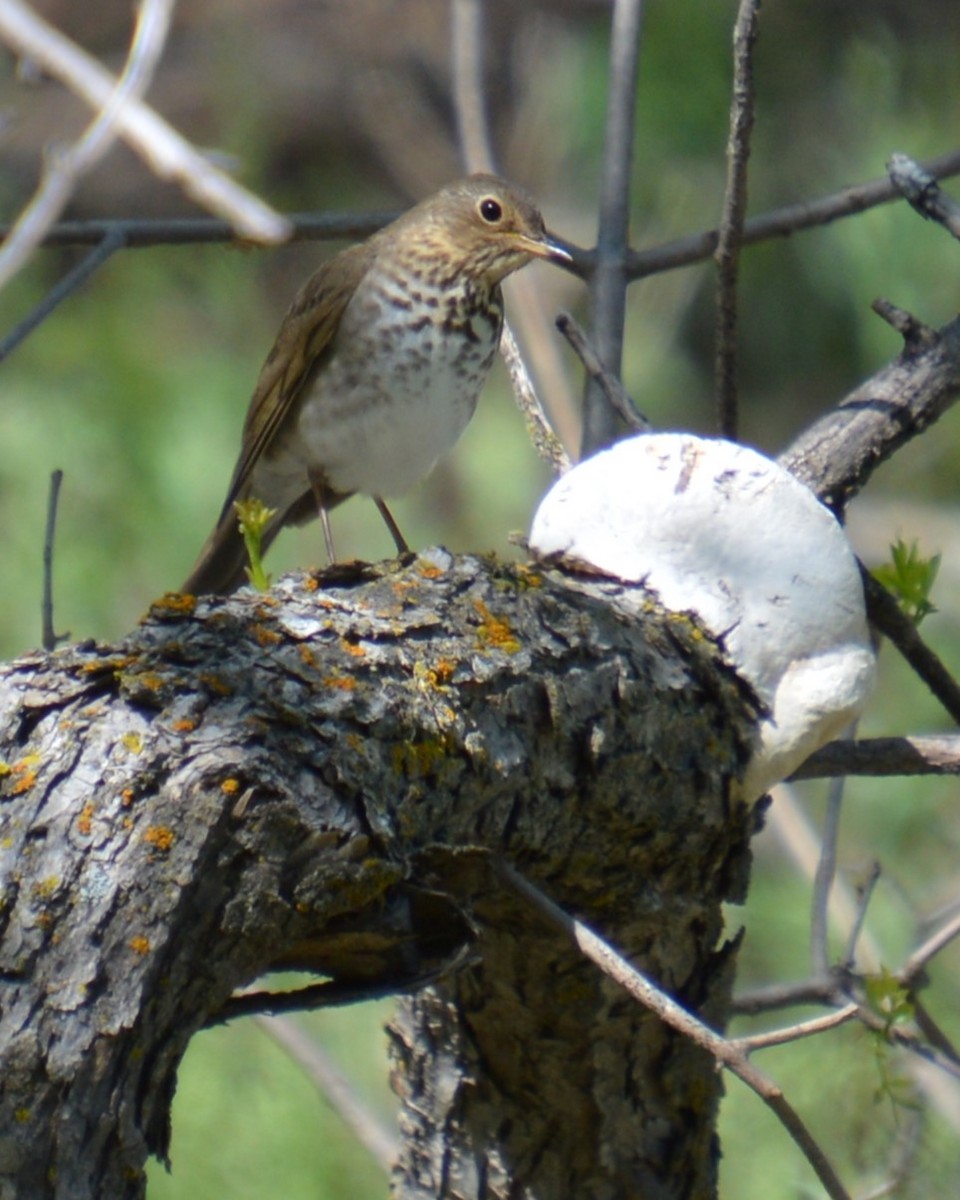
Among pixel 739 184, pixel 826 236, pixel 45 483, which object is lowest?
pixel 739 184

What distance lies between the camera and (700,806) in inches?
72.2

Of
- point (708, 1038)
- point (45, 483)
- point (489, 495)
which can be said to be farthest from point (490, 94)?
point (708, 1038)

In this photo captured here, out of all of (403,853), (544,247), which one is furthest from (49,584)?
(544,247)

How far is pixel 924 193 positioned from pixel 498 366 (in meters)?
4.04

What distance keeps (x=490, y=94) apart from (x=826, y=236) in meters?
1.69

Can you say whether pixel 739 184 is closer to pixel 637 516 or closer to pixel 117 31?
pixel 637 516

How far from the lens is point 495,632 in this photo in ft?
5.58

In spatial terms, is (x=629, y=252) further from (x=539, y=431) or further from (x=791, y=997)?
(x=791, y=997)

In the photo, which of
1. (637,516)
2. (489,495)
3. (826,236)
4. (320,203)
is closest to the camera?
(637,516)

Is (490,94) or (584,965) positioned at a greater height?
(490,94)

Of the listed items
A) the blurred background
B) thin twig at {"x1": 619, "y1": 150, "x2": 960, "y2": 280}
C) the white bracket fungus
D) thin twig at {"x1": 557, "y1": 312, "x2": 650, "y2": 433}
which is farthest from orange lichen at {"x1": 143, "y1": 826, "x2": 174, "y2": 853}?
the blurred background

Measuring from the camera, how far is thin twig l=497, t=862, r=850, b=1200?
4.47 feet

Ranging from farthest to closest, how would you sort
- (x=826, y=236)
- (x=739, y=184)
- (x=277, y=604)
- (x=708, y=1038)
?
(x=826, y=236), (x=739, y=184), (x=277, y=604), (x=708, y=1038)

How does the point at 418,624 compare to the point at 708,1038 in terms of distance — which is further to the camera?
the point at 418,624
